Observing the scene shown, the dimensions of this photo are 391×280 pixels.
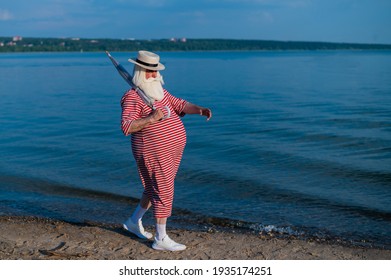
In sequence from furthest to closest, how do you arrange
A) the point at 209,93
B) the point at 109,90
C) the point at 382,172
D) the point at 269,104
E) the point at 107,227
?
1. the point at 109,90
2. the point at 209,93
3. the point at 269,104
4. the point at 382,172
5. the point at 107,227

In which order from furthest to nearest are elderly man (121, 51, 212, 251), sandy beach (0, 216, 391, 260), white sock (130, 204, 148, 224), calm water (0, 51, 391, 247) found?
calm water (0, 51, 391, 247) < white sock (130, 204, 148, 224) < sandy beach (0, 216, 391, 260) < elderly man (121, 51, 212, 251)

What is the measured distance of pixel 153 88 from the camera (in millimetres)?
6227

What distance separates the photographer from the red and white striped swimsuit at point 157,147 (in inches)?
242

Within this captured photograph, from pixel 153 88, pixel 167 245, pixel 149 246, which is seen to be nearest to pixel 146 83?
pixel 153 88

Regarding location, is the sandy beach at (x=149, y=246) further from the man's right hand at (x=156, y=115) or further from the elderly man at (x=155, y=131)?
the man's right hand at (x=156, y=115)

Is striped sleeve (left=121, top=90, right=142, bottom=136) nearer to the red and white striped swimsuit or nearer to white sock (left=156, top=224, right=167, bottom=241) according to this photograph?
the red and white striped swimsuit

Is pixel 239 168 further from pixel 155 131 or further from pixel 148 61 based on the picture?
pixel 148 61

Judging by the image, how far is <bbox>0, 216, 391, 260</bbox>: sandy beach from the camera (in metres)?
6.55

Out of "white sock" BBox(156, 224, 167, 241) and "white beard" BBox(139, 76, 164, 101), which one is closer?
"white beard" BBox(139, 76, 164, 101)

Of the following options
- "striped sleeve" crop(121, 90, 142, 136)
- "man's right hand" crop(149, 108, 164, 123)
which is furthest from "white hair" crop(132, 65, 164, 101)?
"man's right hand" crop(149, 108, 164, 123)

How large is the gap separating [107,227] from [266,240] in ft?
6.70
